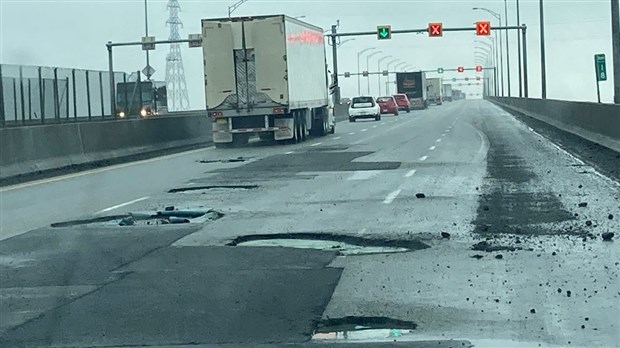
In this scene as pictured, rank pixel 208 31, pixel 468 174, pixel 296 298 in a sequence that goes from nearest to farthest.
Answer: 1. pixel 296 298
2. pixel 468 174
3. pixel 208 31

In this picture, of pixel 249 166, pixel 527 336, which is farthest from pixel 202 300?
pixel 249 166

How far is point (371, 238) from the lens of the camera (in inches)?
591

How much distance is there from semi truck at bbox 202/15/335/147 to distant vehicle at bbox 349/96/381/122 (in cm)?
3797

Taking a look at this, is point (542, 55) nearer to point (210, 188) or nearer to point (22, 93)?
point (22, 93)

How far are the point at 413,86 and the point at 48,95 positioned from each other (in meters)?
81.7

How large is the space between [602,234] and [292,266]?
4093 millimetres

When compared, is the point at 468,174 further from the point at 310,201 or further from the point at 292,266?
the point at 292,266

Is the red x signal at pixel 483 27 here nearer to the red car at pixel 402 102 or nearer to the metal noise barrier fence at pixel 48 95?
the red car at pixel 402 102

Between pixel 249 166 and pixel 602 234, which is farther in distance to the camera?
pixel 249 166

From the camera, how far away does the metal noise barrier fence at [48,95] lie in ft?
133

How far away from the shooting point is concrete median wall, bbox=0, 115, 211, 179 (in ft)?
93.6

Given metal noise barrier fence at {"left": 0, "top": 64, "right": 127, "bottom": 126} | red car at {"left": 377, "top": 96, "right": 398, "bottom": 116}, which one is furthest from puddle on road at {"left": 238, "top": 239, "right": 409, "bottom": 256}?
red car at {"left": 377, "top": 96, "right": 398, "bottom": 116}

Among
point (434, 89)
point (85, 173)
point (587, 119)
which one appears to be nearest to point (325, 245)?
point (85, 173)

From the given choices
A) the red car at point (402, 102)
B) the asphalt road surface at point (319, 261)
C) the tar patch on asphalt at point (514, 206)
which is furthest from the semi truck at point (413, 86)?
the asphalt road surface at point (319, 261)
